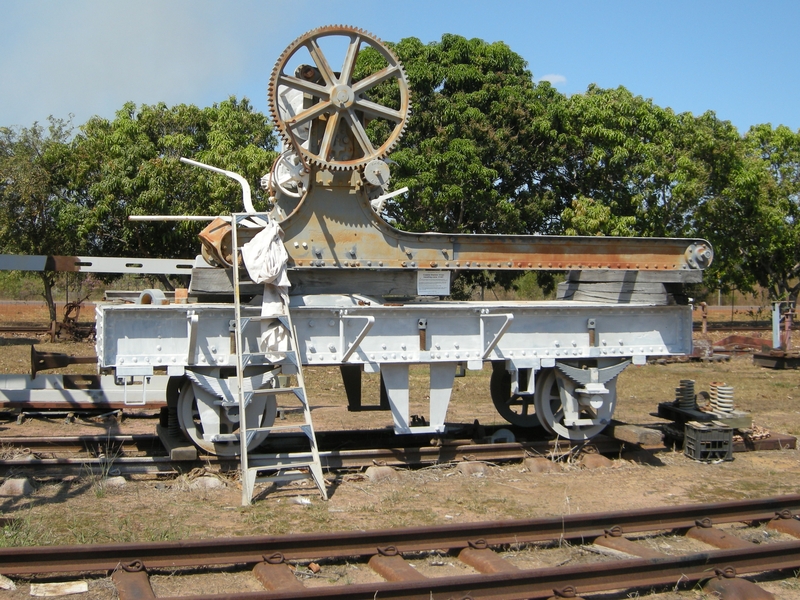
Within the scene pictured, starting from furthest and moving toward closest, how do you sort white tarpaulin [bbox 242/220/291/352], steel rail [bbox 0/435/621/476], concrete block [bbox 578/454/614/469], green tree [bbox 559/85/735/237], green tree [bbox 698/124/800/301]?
green tree [bbox 698/124/800/301] → green tree [bbox 559/85/735/237] → concrete block [bbox 578/454/614/469] → steel rail [bbox 0/435/621/476] → white tarpaulin [bbox 242/220/291/352]

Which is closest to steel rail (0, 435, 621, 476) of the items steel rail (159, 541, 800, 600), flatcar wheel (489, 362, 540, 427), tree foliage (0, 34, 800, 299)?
flatcar wheel (489, 362, 540, 427)

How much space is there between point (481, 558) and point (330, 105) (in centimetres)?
473

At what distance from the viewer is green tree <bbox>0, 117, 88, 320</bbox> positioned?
1009 inches

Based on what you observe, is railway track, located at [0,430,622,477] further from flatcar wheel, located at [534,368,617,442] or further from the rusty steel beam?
the rusty steel beam

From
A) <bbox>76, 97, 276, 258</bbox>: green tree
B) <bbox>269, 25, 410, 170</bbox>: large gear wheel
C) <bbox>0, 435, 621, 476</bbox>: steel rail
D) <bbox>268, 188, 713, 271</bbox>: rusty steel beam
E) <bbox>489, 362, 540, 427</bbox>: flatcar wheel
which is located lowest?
<bbox>0, 435, 621, 476</bbox>: steel rail

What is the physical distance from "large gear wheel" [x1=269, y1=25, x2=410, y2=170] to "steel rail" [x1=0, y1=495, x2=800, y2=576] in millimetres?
3887

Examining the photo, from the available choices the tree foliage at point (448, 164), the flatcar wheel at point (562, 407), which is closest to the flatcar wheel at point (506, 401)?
the flatcar wheel at point (562, 407)

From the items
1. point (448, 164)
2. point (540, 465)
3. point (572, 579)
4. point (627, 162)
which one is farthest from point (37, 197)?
Answer: point (572, 579)

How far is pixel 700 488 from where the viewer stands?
833 cm

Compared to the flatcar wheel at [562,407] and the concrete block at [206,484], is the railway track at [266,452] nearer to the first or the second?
the flatcar wheel at [562,407]

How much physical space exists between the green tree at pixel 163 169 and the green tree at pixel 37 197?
0.75 m

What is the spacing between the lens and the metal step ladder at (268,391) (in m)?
7.50

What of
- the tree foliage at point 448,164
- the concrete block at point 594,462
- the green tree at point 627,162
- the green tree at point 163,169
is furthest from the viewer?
the green tree at point 627,162

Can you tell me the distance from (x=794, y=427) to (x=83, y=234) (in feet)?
64.2
